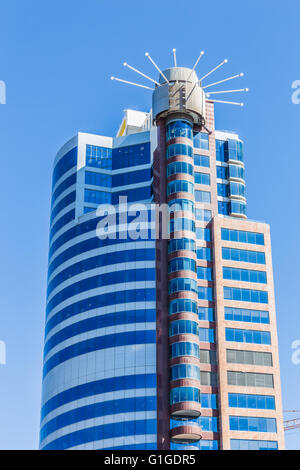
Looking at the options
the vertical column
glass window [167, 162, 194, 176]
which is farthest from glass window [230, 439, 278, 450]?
glass window [167, 162, 194, 176]

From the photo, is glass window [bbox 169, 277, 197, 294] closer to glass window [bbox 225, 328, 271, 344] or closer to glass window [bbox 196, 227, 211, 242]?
glass window [bbox 225, 328, 271, 344]

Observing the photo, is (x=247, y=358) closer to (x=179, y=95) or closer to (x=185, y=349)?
(x=185, y=349)

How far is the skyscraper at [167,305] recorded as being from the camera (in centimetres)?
12219

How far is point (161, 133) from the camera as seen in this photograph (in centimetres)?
14000

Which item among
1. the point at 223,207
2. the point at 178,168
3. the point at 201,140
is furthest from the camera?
the point at 223,207

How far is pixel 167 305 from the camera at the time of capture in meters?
129

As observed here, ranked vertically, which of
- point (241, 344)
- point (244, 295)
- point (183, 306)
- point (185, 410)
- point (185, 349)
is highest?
point (244, 295)

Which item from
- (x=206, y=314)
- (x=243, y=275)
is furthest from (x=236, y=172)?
(x=206, y=314)

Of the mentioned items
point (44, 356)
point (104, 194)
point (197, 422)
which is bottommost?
point (197, 422)

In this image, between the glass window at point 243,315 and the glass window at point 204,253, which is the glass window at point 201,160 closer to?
the glass window at point 204,253
